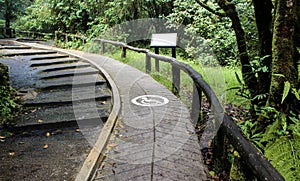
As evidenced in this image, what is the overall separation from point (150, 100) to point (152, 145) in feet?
6.92

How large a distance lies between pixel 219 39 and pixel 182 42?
392 cm

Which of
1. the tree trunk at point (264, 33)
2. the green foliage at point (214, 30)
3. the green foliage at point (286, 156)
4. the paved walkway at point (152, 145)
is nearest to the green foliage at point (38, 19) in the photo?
the green foliage at point (214, 30)

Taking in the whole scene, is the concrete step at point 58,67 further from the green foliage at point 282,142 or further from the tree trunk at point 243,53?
the green foliage at point 282,142

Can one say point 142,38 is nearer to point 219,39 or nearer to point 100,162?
point 219,39

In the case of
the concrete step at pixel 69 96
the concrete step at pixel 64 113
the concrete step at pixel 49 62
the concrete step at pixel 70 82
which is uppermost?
the concrete step at pixel 49 62

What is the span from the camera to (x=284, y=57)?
2369mm

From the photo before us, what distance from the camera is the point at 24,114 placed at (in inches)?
217

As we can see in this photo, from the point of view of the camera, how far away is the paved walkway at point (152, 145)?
9.54ft

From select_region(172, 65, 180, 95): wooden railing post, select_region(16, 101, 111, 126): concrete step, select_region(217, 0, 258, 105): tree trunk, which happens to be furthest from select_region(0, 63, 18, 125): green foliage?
select_region(217, 0, 258, 105): tree trunk

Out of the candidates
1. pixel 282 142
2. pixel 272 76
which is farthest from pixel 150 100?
pixel 282 142

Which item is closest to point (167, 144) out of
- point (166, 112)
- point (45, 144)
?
point (166, 112)

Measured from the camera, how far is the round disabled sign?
5.32 metres

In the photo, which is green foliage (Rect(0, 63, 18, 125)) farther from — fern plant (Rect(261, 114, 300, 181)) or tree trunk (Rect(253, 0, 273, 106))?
fern plant (Rect(261, 114, 300, 181))

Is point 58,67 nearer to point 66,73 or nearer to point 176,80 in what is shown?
point 66,73
